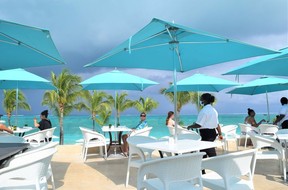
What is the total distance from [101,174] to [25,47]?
278 cm

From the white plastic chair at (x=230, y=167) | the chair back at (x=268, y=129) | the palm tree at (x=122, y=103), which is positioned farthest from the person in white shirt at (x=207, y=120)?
the palm tree at (x=122, y=103)

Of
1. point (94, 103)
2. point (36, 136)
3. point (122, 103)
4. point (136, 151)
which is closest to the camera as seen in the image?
point (136, 151)

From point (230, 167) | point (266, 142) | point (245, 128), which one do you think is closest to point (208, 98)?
point (266, 142)

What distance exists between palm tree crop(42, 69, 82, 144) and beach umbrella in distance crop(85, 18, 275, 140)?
1286 centimetres

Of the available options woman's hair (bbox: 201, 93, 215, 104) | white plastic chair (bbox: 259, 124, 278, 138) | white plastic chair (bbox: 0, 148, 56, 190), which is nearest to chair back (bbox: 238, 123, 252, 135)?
white plastic chair (bbox: 259, 124, 278, 138)

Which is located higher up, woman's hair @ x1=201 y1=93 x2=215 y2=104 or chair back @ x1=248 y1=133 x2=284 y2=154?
woman's hair @ x1=201 y1=93 x2=215 y2=104

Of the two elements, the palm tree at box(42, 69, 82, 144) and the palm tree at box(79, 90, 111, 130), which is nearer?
the palm tree at box(42, 69, 82, 144)

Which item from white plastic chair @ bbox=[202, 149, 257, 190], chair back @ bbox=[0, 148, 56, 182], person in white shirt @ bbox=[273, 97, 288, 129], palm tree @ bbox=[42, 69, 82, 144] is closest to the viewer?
chair back @ bbox=[0, 148, 56, 182]

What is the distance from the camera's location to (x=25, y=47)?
4191mm

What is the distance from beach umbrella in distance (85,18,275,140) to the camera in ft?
12.2

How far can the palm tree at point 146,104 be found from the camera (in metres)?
18.0

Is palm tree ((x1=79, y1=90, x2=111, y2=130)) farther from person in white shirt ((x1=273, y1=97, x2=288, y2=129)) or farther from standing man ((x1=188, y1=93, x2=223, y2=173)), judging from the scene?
standing man ((x1=188, y1=93, x2=223, y2=173))

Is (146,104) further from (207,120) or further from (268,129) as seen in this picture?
(207,120)

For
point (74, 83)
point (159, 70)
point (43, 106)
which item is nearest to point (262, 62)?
point (159, 70)
